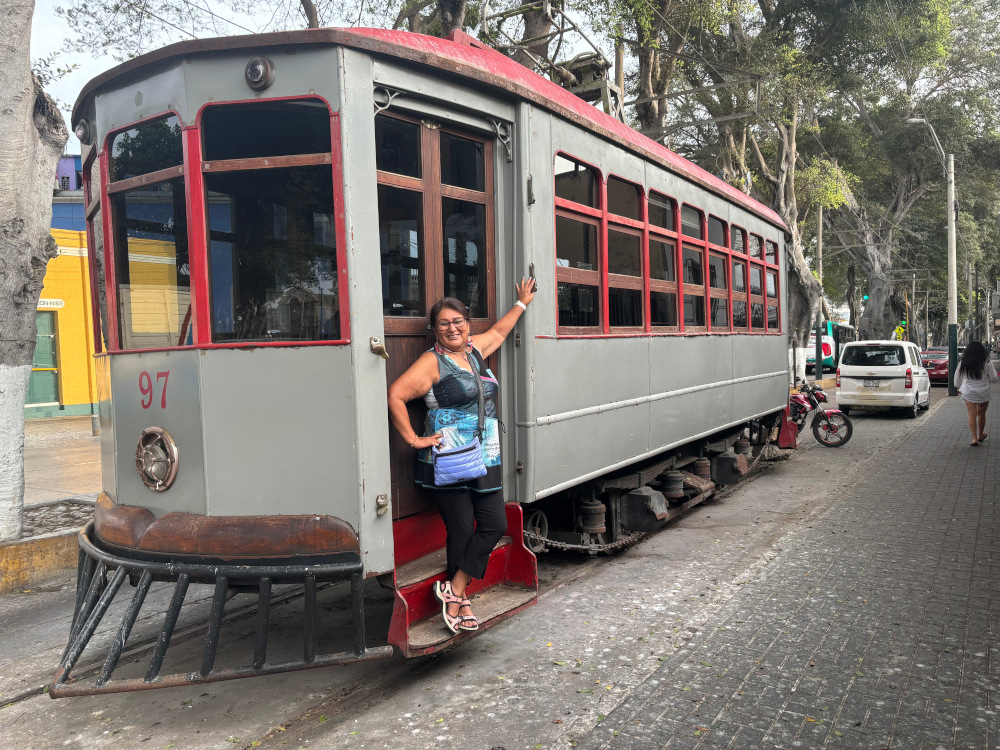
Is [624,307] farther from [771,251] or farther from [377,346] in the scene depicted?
[771,251]

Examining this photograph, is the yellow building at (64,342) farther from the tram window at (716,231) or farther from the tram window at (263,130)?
the tram window at (263,130)

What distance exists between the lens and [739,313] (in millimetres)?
8438

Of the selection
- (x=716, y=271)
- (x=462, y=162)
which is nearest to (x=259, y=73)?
(x=462, y=162)

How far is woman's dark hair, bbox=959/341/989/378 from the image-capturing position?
11.8 meters

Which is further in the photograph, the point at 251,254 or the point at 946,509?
the point at 946,509

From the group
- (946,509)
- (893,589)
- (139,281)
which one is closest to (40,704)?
(139,281)

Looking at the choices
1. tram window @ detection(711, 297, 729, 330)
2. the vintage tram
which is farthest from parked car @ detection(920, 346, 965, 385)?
the vintage tram

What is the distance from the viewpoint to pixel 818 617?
185 inches

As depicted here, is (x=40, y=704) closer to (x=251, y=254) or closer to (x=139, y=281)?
(x=139, y=281)

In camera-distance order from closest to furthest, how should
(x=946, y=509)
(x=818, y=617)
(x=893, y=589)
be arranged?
(x=818, y=617) < (x=893, y=589) < (x=946, y=509)

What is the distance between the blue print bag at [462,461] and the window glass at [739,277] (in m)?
5.21

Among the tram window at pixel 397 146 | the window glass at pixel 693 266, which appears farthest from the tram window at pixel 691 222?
the tram window at pixel 397 146

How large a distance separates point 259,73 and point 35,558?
4.43 metres

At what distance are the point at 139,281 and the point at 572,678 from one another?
2883 mm
